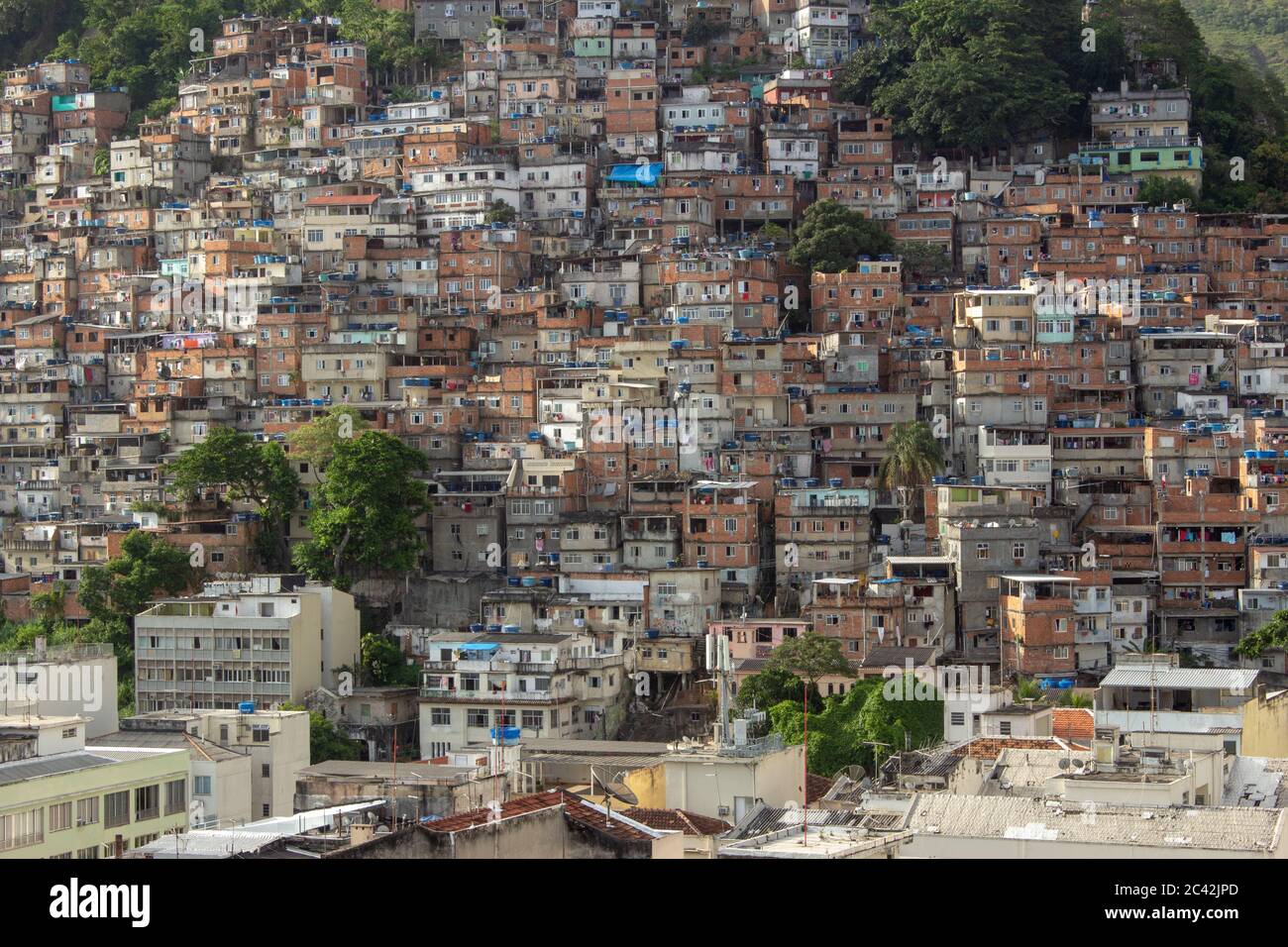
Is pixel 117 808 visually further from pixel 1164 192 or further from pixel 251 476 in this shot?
pixel 1164 192

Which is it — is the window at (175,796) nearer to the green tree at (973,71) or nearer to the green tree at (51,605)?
the green tree at (51,605)

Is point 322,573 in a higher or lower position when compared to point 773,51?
lower

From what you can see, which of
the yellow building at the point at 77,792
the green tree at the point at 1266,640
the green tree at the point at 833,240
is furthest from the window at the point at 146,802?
the green tree at the point at 833,240

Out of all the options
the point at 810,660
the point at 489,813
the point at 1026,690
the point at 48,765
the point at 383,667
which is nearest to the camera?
the point at 489,813

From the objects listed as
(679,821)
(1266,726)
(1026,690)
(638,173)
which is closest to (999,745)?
(1266,726)

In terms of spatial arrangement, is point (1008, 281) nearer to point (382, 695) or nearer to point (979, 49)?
point (979, 49)

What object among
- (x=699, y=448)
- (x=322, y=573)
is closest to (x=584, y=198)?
(x=699, y=448)
